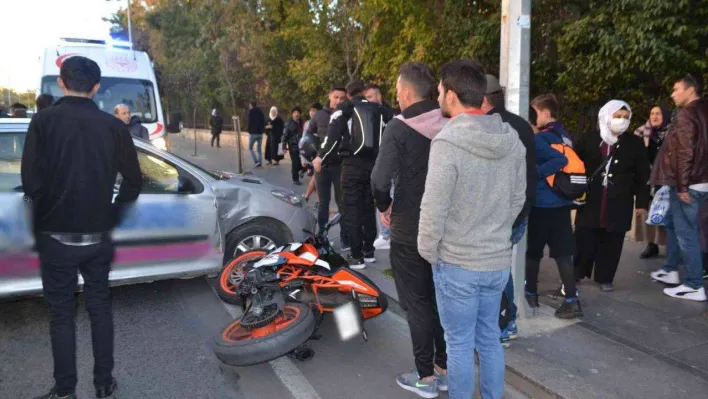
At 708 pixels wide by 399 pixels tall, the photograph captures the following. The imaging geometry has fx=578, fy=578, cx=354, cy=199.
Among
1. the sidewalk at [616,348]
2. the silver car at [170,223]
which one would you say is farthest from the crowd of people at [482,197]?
the silver car at [170,223]

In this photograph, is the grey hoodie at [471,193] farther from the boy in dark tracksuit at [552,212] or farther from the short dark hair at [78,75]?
the short dark hair at [78,75]

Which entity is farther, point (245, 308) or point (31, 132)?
point (245, 308)

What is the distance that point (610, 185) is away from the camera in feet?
16.6

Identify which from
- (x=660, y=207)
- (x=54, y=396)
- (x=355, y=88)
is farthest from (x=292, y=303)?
(x=660, y=207)

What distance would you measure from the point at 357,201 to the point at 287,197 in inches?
27.5

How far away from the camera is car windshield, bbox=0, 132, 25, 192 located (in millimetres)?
4418

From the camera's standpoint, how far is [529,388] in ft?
11.8

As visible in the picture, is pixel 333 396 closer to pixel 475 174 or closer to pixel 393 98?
pixel 475 174

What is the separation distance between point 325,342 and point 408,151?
5.99 ft

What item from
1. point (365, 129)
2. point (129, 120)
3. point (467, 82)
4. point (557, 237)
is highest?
point (467, 82)

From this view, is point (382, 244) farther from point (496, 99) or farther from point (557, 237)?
point (496, 99)

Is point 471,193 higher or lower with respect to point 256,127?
lower

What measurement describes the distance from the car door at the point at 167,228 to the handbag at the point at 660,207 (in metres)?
4.04

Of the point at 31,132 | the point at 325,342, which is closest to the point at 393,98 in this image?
the point at 325,342
